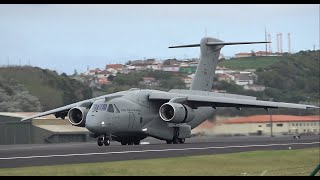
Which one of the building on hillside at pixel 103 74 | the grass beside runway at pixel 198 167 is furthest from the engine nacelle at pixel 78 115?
the building on hillside at pixel 103 74

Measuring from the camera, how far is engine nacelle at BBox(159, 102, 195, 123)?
120ft

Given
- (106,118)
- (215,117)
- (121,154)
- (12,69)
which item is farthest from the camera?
(12,69)

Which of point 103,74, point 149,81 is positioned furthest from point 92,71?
point 149,81

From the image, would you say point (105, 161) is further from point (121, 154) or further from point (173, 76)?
point (173, 76)

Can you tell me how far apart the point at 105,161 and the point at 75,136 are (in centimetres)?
3203

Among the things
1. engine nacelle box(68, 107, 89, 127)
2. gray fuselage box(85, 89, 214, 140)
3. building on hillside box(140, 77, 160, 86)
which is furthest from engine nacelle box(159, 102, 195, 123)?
building on hillside box(140, 77, 160, 86)

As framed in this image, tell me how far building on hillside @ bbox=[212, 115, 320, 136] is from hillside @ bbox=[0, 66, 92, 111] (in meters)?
14.2

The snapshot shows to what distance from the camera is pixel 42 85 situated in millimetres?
51688

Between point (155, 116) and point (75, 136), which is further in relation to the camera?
point (75, 136)

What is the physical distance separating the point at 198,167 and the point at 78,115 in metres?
19.2

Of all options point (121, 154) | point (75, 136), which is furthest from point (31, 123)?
point (121, 154)

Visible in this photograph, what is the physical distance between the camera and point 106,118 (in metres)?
35.5

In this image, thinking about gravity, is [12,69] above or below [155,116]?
above

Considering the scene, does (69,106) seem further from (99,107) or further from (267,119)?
(267,119)
